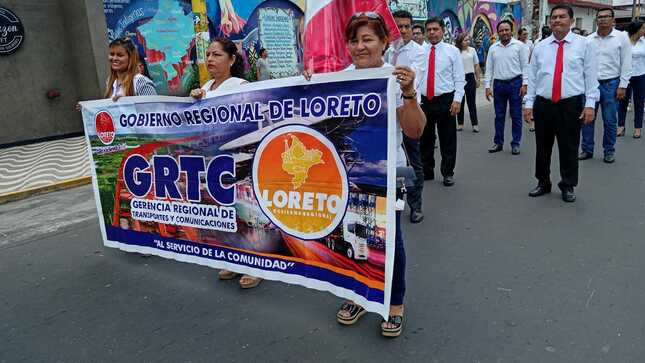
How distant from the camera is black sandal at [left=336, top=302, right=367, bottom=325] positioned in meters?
2.90

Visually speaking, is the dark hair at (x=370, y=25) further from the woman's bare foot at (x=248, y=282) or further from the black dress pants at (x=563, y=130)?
the black dress pants at (x=563, y=130)

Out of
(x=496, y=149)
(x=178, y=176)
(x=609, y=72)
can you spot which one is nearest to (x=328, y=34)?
(x=178, y=176)

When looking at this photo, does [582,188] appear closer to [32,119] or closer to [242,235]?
[242,235]

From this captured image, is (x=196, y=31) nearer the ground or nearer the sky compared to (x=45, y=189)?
nearer the sky

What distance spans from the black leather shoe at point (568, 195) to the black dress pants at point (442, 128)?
1.27 m

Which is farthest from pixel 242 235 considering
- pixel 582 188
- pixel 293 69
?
pixel 293 69

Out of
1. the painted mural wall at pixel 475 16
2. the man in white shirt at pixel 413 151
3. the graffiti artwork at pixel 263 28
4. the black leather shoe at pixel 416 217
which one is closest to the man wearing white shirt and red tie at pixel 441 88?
the man in white shirt at pixel 413 151

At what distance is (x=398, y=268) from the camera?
272 cm

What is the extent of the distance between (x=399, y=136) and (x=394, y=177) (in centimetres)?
31

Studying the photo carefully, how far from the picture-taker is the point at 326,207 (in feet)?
8.70

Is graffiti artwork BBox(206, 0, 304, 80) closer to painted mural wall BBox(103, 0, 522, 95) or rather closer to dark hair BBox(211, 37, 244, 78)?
painted mural wall BBox(103, 0, 522, 95)

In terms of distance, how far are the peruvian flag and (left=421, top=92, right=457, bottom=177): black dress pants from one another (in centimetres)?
299

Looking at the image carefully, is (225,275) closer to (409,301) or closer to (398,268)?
(409,301)

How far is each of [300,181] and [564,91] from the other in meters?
3.62
